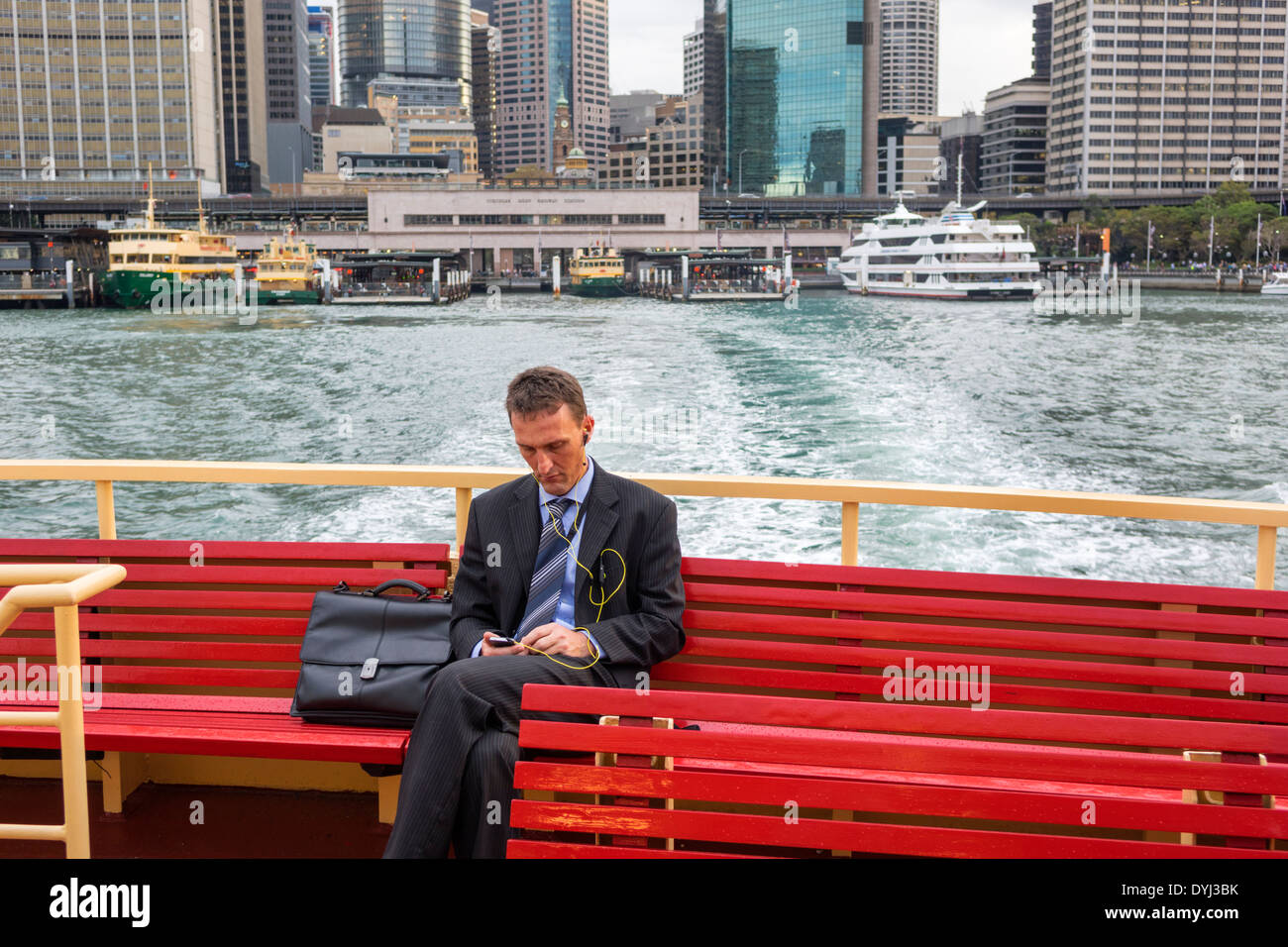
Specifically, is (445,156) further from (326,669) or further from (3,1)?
(326,669)

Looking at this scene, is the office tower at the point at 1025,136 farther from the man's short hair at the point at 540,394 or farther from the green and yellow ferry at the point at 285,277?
the man's short hair at the point at 540,394

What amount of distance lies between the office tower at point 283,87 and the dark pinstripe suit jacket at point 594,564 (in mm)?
196760

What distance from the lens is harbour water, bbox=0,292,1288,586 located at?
13.2 metres

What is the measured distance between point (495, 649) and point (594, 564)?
15.1 inches

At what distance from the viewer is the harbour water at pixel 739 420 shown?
13.2 m

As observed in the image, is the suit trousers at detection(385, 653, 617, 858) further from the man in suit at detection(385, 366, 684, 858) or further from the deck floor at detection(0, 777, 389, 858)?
the deck floor at detection(0, 777, 389, 858)

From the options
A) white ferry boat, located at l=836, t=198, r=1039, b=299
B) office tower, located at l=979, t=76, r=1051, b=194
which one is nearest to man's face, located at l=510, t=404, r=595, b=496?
white ferry boat, located at l=836, t=198, r=1039, b=299

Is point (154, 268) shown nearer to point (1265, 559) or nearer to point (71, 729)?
point (71, 729)

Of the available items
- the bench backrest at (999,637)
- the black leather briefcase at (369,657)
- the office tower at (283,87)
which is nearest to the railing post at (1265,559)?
the bench backrest at (999,637)

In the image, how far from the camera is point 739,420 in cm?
2494

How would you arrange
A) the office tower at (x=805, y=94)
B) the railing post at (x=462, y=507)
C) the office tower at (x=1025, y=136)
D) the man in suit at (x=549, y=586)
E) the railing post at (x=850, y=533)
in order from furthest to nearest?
the office tower at (x=1025, y=136) < the office tower at (x=805, y=94) < the railing post at (x=462, y=507) < the railing post at (x=850, y=533) < the man in suit at (x=549, y=586)

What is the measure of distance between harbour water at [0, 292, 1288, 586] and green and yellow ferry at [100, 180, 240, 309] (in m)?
17.7
